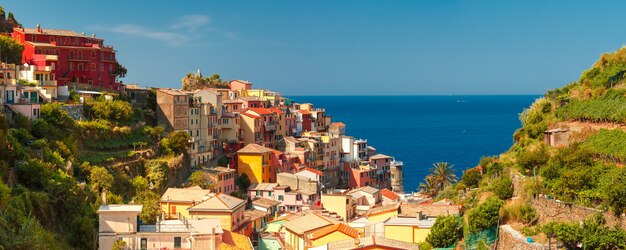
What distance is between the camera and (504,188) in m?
33.8

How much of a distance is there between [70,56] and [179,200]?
732 inches

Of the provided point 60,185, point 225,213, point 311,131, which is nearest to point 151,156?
point 225,213

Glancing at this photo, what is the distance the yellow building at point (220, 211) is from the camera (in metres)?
45.8

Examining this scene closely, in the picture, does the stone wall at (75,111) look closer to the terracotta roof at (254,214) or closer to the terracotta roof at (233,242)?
the terracotta roof at (254,214)

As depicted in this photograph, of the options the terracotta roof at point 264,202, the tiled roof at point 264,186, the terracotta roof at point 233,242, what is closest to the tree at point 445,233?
the terracotta roof at point 233,242

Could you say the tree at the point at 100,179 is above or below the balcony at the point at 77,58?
below

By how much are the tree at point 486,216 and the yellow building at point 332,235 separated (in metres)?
9.39

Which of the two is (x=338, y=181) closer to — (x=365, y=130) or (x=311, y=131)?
(x=311, y=131)

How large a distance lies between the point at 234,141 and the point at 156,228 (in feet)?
109

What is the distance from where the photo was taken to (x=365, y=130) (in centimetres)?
17388

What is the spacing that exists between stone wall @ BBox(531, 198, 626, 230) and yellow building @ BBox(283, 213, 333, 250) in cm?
1483

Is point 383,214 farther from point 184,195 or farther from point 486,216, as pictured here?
point 486,216

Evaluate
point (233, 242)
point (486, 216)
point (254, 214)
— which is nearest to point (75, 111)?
point (254, 214)

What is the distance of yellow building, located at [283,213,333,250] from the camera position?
4203 centimetres
